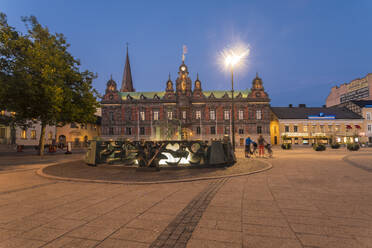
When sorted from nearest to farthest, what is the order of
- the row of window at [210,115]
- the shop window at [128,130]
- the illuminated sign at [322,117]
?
the illuminated sign at [322,117]
the row of window at [210,115]
the shop window at [128,130]

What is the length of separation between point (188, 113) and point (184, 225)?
50.5 metres

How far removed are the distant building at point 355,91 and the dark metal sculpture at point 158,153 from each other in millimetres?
66511

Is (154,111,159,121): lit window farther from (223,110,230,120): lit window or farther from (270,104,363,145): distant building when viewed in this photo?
(270,104,363,145): distant building

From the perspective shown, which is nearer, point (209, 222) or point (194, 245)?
point (194, 245)

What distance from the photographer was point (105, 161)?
1126cm

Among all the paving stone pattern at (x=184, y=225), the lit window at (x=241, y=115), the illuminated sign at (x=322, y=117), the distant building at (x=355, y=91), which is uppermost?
the distant building at (x=355, y=91)

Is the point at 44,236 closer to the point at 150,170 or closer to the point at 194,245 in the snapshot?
the point at 194,245

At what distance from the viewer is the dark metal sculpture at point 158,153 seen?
9930 millimetres

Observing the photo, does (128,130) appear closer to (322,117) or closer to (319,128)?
(319,128)

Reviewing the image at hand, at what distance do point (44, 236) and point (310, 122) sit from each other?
5922 centimetres

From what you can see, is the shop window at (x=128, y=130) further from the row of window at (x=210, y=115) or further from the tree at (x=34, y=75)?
the tree at (x=34, y=75)

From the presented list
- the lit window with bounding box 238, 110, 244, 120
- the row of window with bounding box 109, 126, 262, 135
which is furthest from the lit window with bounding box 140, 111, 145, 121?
the lit window with bounding box 238, 110, 244, 120

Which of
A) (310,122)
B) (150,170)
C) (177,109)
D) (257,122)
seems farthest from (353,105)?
(150,170)

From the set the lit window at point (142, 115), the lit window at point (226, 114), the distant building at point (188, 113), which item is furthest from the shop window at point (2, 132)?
the lit window at point (226, 114)
